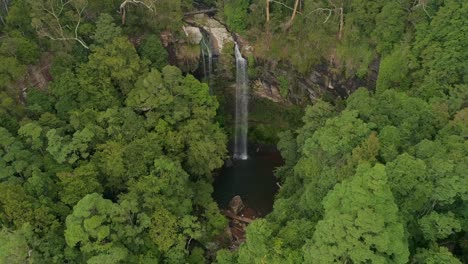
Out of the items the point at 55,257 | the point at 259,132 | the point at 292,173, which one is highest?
the point at 55,257

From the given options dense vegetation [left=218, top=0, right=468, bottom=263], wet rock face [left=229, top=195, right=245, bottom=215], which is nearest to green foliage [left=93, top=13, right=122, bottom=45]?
dense vegetation [left=218, top=0, right=468, bottom=263]

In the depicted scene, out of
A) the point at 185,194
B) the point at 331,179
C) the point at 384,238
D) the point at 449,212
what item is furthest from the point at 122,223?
the point at 449,212

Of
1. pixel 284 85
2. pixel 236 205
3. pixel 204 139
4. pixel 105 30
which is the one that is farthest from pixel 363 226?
pixel 105 30

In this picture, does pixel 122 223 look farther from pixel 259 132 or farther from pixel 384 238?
pixel 259 132

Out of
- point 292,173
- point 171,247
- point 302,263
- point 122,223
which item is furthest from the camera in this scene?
point 292,173

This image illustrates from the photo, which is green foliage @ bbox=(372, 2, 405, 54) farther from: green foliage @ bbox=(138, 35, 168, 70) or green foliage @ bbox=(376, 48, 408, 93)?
green foliage @ bbox=(138, 35, 168, 70)

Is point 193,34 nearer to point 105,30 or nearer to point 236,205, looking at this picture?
point 105,30
